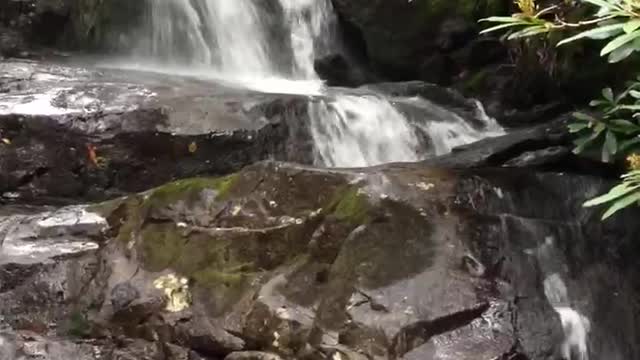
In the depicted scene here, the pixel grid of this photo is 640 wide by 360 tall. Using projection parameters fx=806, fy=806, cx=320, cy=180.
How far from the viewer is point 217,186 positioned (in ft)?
16.5

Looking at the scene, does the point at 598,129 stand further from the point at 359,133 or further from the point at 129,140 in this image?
the point at 129,140

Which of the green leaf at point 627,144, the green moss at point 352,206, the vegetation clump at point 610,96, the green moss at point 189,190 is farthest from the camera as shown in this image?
the green moss at point 189,190

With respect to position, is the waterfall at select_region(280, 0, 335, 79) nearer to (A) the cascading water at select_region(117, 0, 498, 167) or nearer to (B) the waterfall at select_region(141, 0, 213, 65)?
(A) the cascading water at select_region(117, 0, 498, 167)

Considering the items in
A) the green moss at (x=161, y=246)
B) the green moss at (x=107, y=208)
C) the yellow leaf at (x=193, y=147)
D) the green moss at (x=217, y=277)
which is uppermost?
the yellow leaf at (x=193, y=147)

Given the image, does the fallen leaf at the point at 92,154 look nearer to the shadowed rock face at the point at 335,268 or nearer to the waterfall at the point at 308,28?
the shadowed rock face at the point at 335,268

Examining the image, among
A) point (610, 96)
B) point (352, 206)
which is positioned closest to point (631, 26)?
point (610, 96)

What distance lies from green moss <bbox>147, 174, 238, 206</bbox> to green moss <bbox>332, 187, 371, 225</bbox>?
29.2 inches

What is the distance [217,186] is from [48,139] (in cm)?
229

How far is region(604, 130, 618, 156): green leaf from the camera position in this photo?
4020 millimetres

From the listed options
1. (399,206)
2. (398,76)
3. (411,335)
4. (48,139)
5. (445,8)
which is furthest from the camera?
(398,76)

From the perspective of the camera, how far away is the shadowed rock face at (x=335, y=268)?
13.7ft

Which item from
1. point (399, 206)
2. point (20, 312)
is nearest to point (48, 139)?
point (20, 312)

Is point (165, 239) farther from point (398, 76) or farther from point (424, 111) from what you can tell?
point (398, 76)

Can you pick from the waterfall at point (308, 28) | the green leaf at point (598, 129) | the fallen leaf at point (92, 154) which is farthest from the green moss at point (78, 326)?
the waterfall at point (308, 28)
